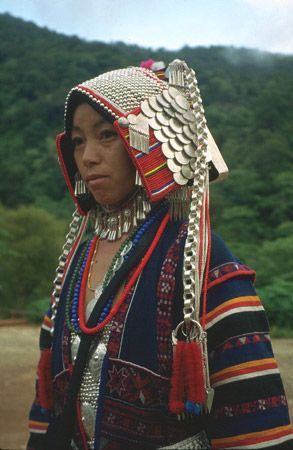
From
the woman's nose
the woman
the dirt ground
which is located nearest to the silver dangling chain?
the woman

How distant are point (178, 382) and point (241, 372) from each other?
0.17 m

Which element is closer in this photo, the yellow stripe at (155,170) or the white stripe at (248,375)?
the white stripe at (248,375)

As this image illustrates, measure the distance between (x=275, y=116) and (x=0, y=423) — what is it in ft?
77.7

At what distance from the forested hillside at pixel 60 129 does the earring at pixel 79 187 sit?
1473mm

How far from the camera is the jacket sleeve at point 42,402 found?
1801 millimetres

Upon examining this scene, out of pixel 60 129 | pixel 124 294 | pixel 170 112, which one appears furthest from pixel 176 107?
pixel 60 129

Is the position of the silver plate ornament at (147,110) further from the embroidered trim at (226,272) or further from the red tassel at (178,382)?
the red tassel at (178,382)

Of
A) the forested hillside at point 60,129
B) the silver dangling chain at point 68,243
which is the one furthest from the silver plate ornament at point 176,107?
the forested hillside at point 60,129

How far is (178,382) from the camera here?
57.4 inches

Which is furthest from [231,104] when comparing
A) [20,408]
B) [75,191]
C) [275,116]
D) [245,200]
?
[75,191]

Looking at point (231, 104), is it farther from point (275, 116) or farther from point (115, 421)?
point (115, 421)

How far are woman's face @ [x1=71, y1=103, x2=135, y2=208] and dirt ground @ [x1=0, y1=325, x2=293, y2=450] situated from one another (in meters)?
2.93

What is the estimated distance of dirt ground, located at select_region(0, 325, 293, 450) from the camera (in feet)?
14.1

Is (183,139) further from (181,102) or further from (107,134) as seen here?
(107,134)
